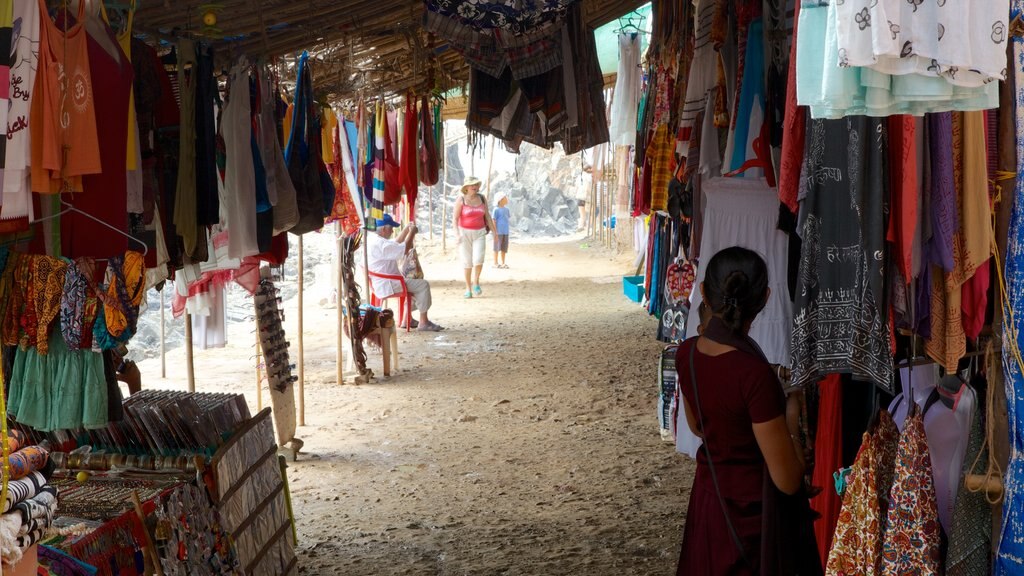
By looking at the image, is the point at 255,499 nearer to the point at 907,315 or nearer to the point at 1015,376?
the point at 907,315

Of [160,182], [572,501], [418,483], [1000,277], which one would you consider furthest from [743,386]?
[418,483]

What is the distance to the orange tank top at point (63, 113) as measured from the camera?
2.78 metres

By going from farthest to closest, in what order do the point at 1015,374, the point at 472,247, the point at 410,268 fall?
the point at 472,247, the point at 410,268, the point at 1015,374

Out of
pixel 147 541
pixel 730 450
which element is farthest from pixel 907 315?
pixel 147 541

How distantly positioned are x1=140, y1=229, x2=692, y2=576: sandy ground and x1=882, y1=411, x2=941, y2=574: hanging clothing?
1.90m

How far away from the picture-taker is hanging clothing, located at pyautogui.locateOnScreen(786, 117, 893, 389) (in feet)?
8.84

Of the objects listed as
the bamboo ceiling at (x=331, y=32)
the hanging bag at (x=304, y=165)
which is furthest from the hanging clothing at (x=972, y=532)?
the hanging bag at (x=304, y=165)

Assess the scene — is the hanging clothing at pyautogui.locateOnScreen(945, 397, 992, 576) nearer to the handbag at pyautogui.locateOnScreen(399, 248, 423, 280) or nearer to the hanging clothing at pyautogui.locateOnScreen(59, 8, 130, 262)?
the hanging clothing at pyautogui.locateOnScreen(59, 8, 130, 262)

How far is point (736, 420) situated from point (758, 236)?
1667 millimetres

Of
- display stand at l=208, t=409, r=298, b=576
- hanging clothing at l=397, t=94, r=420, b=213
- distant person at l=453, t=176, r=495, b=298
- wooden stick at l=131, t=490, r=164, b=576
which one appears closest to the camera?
wooden stick at l=131, t=490, r=164, b=576

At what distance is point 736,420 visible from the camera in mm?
2543

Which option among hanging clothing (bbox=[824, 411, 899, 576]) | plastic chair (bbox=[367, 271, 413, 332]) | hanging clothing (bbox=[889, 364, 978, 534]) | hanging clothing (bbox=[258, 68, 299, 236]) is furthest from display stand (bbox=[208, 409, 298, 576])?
plastic chair (bbox=[367, 271, 413, 332])

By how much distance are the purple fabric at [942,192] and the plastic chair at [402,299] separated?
8.15 metres

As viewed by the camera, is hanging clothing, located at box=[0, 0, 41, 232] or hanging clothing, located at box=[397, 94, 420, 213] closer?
hanging clothing, located at box=[0, 0, 41, 232]
